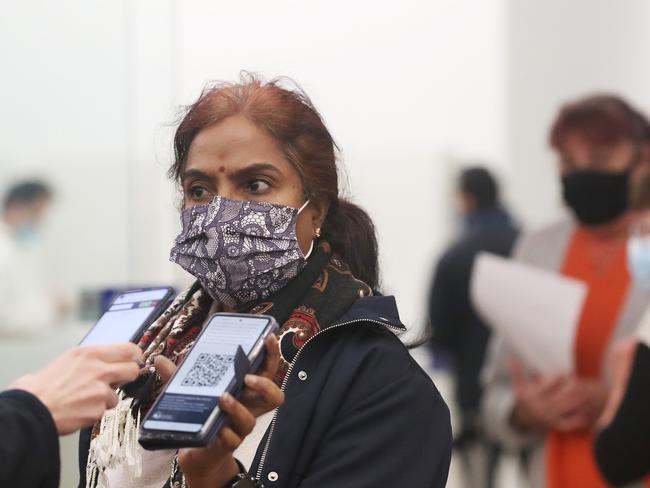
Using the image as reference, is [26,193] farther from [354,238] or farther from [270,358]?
[270,358]

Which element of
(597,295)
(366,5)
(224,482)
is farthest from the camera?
(366,5)

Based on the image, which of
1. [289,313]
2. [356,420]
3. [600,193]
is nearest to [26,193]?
[600,193]

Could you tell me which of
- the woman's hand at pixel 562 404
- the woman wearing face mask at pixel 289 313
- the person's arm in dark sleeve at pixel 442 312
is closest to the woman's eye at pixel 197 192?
the woman wearing face mask at pixel 289 313

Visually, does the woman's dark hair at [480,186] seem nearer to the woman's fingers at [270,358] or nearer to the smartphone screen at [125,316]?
the smartphone screen at [125,316]

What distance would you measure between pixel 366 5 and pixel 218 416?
5.07 meters

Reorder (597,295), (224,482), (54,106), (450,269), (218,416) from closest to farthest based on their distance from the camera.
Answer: (218,416)
(224,482)
(597,295)
(54,106)
(450,269)

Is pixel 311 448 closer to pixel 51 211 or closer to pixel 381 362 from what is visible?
pixel 381 362

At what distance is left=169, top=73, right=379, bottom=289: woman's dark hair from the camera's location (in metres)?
2.26

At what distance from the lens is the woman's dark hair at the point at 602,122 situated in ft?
12.5

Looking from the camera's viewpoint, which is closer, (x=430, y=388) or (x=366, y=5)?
(x=430, y=388)

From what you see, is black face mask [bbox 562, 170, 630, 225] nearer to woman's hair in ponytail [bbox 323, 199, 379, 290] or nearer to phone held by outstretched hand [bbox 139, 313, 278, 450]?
woman's hair in ponytail [bbox 323, 199, 379, 290]

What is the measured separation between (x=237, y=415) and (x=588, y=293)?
A: 2.07 meters

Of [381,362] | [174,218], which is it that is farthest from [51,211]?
[381,362]

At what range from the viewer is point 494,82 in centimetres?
1104
